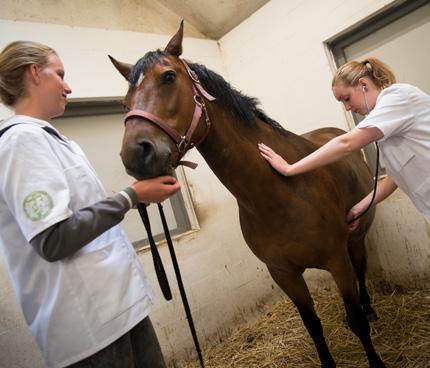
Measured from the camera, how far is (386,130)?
3.83ft

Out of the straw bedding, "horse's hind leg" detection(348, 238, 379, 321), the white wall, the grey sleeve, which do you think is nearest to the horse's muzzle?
the grey sleeve

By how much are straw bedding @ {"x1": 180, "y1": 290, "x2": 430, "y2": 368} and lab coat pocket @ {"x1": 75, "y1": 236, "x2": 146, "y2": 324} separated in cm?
147

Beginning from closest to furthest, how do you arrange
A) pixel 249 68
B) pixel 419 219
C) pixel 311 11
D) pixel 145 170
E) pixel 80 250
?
pixel 80 250 → pixel 145 170 → pixel 419 219 → pixel 311 11 → pixel 249 68

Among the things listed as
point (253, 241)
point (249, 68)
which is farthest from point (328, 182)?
point (249, 68)

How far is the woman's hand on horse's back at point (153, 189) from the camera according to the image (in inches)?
35.1

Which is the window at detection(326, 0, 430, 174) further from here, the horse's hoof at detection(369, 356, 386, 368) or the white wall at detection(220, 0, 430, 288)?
the horse's hoof at detection(369, 356, 386, 368)

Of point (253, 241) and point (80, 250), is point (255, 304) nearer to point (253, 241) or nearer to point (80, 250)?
point (253, 241)

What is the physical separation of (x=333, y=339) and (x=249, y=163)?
1.43 m

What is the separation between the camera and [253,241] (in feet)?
5.32

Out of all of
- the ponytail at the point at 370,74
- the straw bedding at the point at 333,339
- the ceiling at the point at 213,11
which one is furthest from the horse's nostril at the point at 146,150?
the ceiling at the point at 213,11

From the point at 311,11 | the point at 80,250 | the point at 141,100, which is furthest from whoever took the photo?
the point at 311,11

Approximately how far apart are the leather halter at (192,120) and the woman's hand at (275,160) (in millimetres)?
317

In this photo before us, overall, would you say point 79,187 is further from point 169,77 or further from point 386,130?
point 386,130

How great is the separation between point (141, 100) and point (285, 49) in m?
1.95
